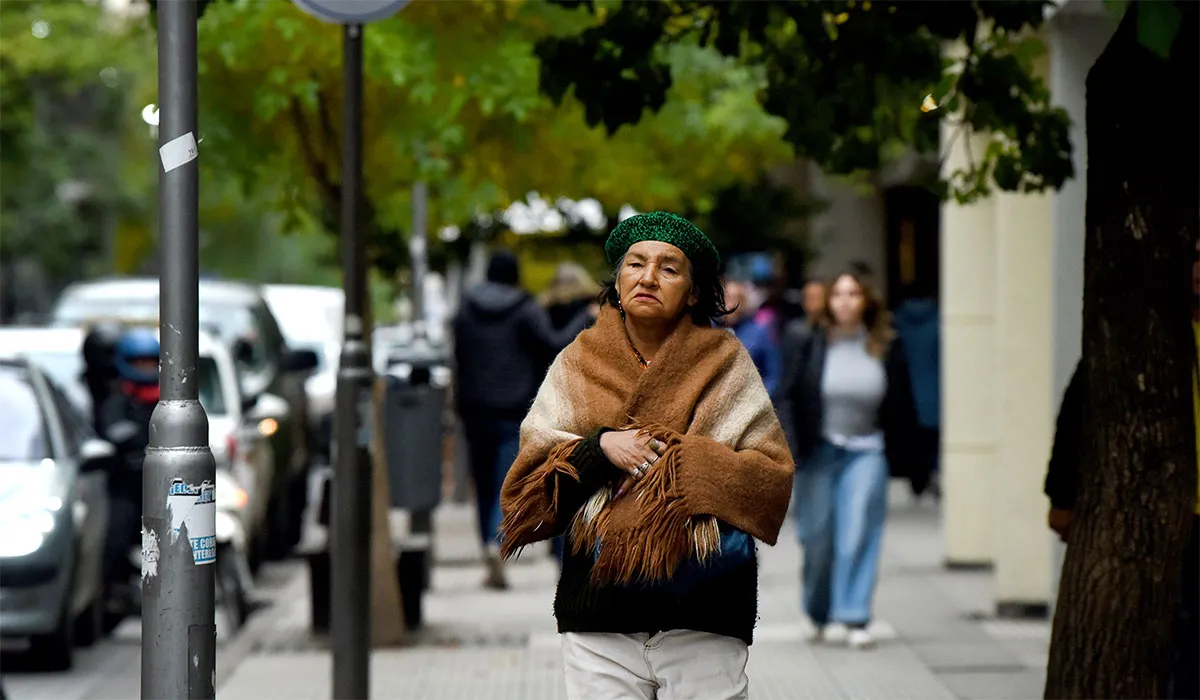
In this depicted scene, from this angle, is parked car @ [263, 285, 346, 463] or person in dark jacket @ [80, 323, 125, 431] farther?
parked car @ [263, 285, 346, 463]

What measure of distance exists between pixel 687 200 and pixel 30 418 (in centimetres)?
880


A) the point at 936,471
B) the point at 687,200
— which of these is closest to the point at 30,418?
the point at 687,200

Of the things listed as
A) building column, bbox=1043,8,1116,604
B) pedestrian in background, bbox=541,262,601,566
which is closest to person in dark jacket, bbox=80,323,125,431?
pedestrian in background, bbox=541,262,601,566

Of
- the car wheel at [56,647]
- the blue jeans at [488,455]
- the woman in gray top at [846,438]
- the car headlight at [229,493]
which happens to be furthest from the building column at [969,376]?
the car wheel at [56,647]

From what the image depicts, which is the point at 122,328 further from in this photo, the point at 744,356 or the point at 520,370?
the point at 744,356

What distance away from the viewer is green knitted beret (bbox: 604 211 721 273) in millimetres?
4816

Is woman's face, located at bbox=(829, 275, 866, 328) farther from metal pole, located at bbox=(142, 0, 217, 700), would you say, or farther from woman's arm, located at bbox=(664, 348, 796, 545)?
woman's arm, located at bbox=(664, 348, 796, 545)

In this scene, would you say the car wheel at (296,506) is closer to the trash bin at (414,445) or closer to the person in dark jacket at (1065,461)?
the trash bin at (414,445)

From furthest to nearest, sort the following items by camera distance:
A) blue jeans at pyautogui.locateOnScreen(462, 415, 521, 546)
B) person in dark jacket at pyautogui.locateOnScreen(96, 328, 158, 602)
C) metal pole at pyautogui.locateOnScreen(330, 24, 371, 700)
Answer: blue jeans at pyautogui.locateOnScreen(462, 415, 521, 546) → person in dark jacket at pyautogui.locateOnScreen(96, 328, 158, 602) → metal pole at pyautogui.locateOnScreen(330, 24, 371, 700)

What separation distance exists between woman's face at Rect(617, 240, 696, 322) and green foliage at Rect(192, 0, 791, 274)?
14.4 feet

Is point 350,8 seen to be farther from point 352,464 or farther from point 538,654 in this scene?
point 538,654

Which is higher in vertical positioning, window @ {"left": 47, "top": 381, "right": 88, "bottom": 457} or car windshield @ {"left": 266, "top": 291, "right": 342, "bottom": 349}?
car windshield @ {"left": 266, "top": 291, "right": 342, "bottom": 349}

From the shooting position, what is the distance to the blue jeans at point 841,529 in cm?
1038

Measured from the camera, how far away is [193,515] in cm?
540
